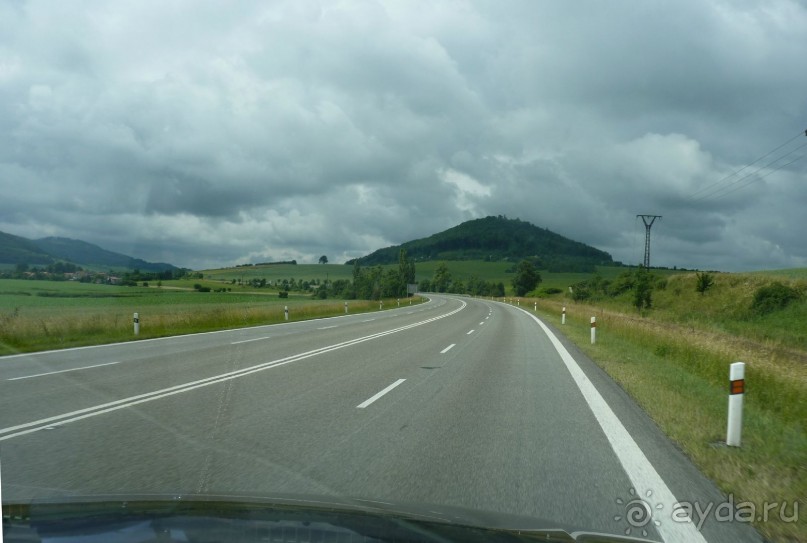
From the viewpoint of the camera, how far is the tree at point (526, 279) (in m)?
134

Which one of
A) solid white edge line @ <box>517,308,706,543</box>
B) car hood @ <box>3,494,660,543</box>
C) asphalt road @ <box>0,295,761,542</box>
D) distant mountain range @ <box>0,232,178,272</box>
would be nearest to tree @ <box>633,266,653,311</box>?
distant mountain range @ <box>0,232,178,272</box>

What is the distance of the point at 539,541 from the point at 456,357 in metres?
→ 13.0

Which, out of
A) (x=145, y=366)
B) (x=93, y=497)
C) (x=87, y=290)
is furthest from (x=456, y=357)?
(x=87, y=290)

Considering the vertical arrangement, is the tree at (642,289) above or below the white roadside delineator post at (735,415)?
above

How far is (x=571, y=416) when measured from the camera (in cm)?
873

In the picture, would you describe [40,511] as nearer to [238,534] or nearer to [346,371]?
[238,534]

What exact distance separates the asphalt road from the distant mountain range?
8286mm

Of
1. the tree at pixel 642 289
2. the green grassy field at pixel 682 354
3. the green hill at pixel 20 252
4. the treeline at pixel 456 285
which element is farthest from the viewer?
the treeline at pixel 456 285

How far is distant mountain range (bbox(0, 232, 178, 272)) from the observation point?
2208 centimetres

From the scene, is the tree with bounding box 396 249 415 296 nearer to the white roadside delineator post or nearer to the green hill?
the green hill

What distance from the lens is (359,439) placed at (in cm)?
715

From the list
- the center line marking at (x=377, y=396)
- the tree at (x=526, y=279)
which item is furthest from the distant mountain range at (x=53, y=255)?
the tree at (x=526, y=279)

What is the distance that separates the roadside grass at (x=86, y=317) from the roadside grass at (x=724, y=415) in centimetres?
1611

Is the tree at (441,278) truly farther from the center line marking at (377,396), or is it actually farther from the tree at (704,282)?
the center line marking at (377,396)
